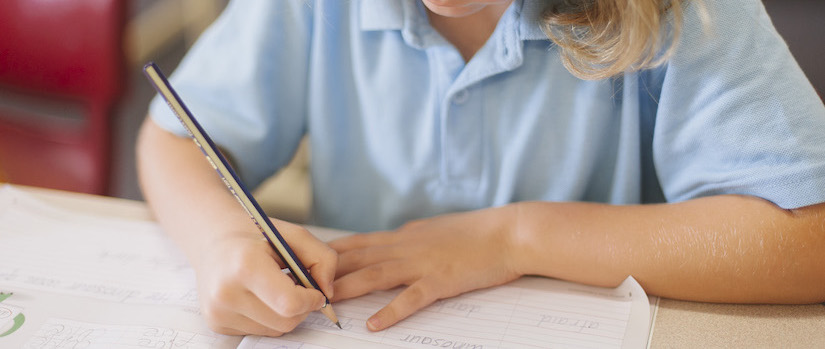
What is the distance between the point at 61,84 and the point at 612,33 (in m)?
0.82

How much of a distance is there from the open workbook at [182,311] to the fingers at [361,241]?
6cm

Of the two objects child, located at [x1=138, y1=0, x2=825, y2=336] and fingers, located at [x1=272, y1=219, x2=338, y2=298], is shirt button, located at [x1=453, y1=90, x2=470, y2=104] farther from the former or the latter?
fingers, located at [x1=272, y1=219, x2=338, y2=298]

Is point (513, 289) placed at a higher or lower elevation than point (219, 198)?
lower

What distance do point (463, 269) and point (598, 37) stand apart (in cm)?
20

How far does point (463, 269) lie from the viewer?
0.53 meters

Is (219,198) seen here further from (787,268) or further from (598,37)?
(787,268)

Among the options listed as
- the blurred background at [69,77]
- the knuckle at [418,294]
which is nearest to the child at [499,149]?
the knuckle at [418,294]

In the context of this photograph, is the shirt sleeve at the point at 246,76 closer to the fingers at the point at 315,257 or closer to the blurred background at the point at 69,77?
the fingers at the point at 315,257

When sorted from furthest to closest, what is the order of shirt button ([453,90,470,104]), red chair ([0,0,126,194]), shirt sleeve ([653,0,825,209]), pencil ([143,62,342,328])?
red chair ([0,0,126,194])
shirt button ([453,90,470,104])
shirt sleeve ([653,0,825,209])
pencil ([143,62,342,328])

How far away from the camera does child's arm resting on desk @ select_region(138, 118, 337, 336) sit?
457 millimetres

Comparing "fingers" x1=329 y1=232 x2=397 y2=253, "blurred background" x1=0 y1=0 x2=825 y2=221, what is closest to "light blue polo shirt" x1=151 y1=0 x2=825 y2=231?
"fingers" x1=329 y1=232 x2=397 y2=253

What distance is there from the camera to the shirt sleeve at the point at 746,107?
20.3 inches

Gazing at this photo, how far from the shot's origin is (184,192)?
592 mm

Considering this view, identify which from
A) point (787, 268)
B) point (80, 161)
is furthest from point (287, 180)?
point (787, 268)
